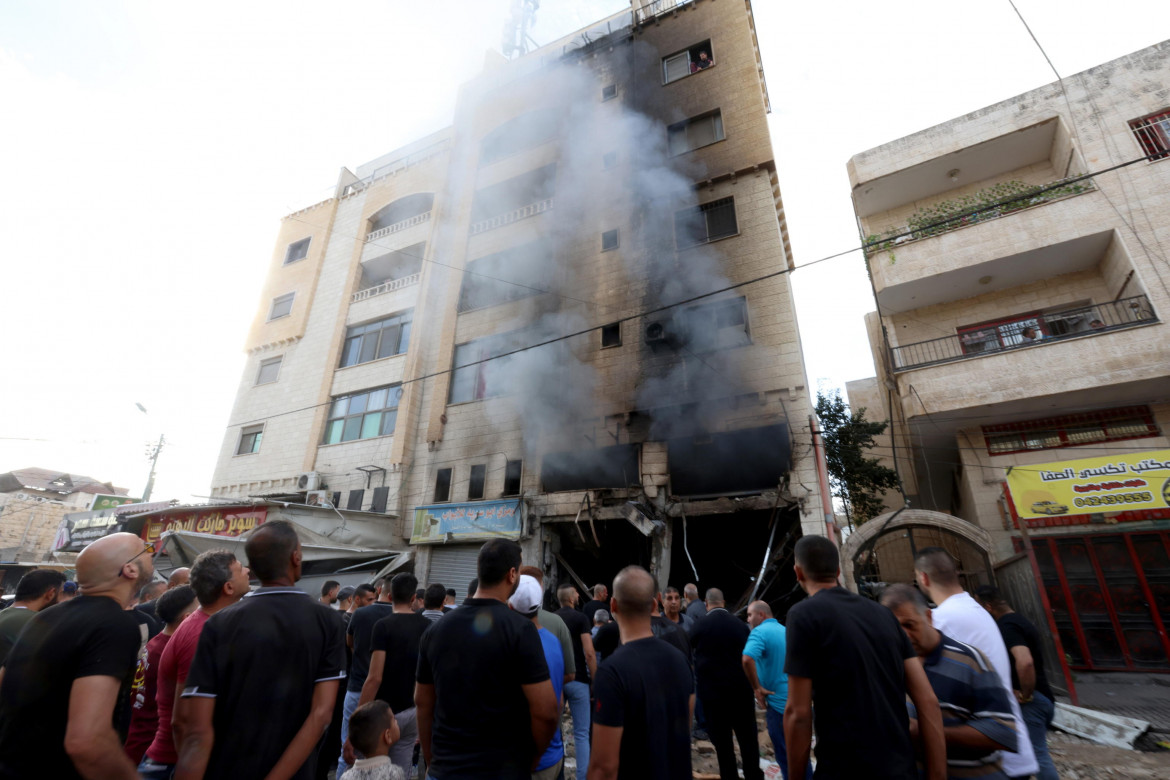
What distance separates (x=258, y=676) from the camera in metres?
1.97

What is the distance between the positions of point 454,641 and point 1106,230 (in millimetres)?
14471

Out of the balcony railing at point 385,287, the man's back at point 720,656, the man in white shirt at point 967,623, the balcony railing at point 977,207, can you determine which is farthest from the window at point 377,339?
the man in white shirt at point 967,623

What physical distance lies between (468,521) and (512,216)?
10.2 m

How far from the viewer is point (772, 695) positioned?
3969mm

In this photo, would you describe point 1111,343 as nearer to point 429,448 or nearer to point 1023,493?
point 1023,493

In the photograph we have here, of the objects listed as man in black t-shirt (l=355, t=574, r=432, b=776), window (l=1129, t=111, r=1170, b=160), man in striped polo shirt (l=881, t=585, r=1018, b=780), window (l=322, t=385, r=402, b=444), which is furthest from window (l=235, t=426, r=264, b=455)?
window (l=1129, t=111, r=1170, b=160)

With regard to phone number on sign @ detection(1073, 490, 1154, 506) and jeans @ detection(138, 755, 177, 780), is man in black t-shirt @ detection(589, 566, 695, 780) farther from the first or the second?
phone number on sign @ detection(1073, 490, 1154, 506)

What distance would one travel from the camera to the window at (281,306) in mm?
19750

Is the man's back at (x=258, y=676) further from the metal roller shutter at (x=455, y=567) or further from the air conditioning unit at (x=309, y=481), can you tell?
the air conditioning unit at (x=309, y=481)

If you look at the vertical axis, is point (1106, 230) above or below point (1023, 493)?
above

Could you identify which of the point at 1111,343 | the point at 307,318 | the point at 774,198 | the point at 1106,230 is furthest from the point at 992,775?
the point at 307,318

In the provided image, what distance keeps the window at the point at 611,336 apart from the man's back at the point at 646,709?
37.1 ft

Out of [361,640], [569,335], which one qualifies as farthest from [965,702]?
[569,335]

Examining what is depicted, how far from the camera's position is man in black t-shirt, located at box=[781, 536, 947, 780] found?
2.03 meters
